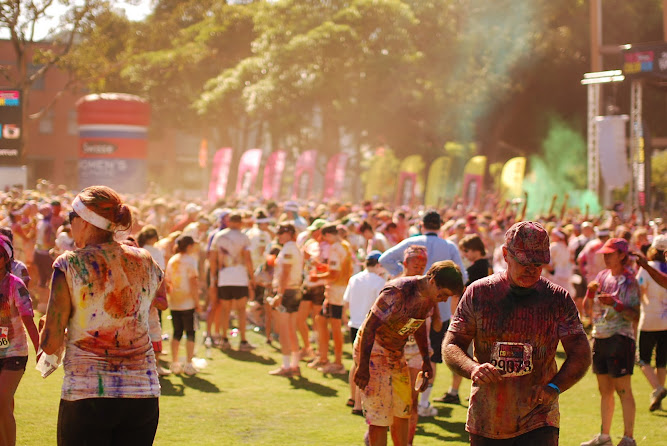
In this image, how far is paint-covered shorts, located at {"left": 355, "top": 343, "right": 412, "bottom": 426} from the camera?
6.28 m

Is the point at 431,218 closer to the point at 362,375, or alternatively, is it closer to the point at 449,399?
the point at 449,399

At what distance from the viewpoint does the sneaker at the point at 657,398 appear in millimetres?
9336

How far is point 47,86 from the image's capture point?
62.6 meters

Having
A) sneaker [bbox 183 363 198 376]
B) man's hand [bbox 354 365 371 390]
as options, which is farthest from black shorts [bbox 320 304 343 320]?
man's hand [bbox 354 365 371 390]

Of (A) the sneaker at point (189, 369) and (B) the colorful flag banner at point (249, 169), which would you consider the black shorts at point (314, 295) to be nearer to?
(A) the sneaker at point (189, 369)

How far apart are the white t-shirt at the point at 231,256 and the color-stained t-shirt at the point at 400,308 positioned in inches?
259

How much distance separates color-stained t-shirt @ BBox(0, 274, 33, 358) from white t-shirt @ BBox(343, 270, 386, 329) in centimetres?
388

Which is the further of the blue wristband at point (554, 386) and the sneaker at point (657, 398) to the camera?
the sneaker at point (657, 398)

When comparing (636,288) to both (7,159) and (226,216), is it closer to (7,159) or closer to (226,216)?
(226,216)

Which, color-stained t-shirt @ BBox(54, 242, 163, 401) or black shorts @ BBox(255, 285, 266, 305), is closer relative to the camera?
color-stained t-shirt @ BBox(54, 242, 163, 401)

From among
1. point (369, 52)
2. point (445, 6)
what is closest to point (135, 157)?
point (369, 52)

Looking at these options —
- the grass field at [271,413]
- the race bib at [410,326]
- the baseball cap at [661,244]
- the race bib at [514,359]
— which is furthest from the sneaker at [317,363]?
the race bib at [514,359]

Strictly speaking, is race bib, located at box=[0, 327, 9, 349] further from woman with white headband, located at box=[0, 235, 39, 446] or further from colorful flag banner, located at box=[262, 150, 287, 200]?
colorful flag banner, located at box=[262, 150, 287, 200]

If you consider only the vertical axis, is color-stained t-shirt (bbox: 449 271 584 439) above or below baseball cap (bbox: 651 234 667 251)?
below
